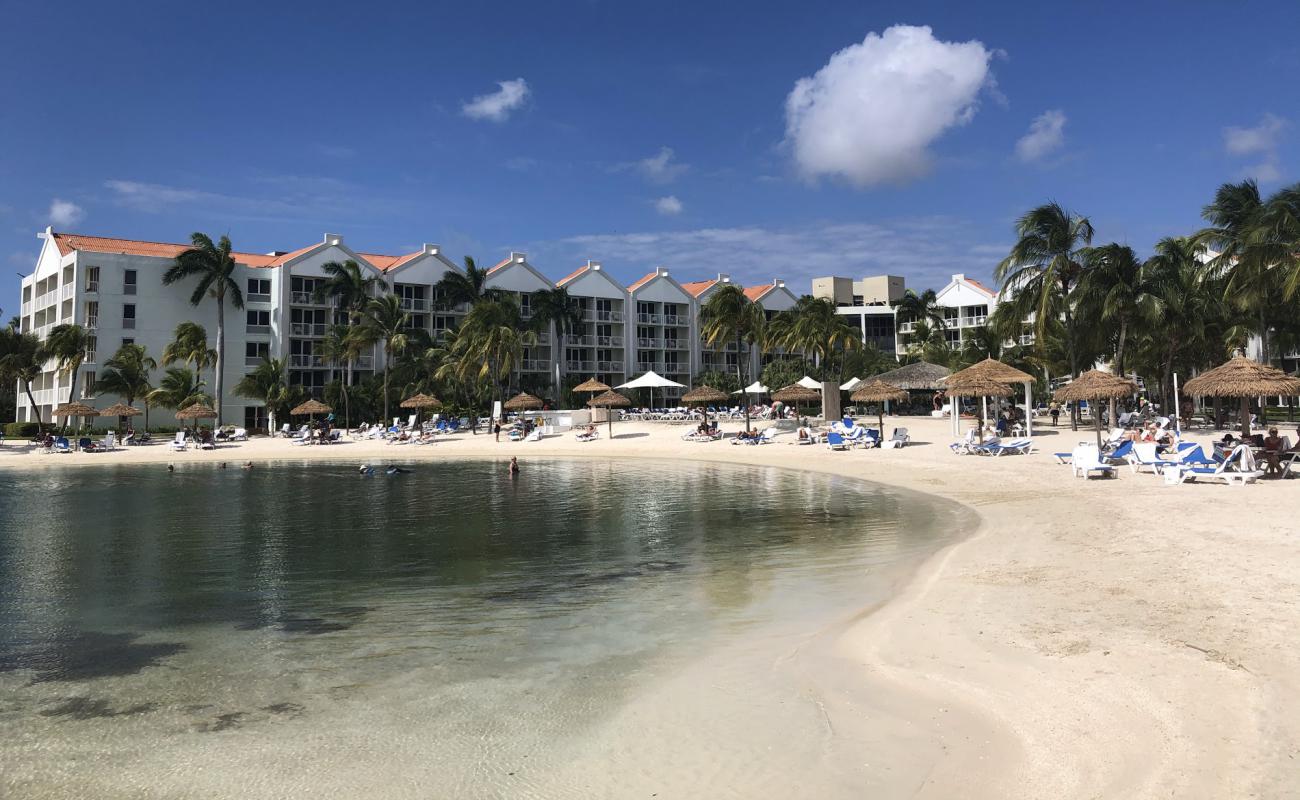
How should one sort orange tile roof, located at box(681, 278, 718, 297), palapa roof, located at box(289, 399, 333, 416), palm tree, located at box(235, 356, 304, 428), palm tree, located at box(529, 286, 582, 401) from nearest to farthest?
1. palapa roof, located at box(289, 399, 333, 416)
2. palm tree, located at box(235, 356, 304, 428)
3. palm tree, located at box(529, 286, 582, 401)
4. orange tile roof, located at box(681, 278, 718, 297)

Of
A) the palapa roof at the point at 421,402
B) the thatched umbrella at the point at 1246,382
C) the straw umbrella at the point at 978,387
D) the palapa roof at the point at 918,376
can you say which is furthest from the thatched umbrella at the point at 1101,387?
the palapa roof at the point at 421,402

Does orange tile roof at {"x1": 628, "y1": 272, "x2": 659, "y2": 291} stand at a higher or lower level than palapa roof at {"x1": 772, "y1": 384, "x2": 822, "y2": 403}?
higher

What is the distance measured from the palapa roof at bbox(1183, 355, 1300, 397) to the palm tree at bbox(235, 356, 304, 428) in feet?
149

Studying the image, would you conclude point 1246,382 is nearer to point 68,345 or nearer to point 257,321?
point 68,345

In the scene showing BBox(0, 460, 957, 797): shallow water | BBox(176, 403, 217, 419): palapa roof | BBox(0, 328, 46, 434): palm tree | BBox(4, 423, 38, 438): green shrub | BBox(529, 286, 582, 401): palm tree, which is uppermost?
BBox(529, 286, 582, 401): palm tree

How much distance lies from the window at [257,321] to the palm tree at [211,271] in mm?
2624

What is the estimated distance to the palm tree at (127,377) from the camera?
43.7 meters

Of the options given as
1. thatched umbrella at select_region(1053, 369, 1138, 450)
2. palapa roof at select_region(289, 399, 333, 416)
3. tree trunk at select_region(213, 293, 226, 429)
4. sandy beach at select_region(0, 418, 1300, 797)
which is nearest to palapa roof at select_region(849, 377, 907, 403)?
thatched umbrella at select_region(1053, 369, 1138, 450)

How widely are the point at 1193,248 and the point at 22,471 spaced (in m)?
51.5

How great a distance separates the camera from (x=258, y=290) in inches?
2020

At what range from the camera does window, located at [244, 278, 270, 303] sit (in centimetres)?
5094

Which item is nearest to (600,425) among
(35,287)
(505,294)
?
(505,294)

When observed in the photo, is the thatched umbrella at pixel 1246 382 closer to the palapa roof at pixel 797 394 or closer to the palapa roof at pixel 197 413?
the palapa roof at pixel 797 394

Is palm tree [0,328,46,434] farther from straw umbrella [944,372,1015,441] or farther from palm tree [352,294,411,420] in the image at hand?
straw umbrella [944,372,1015,441]
